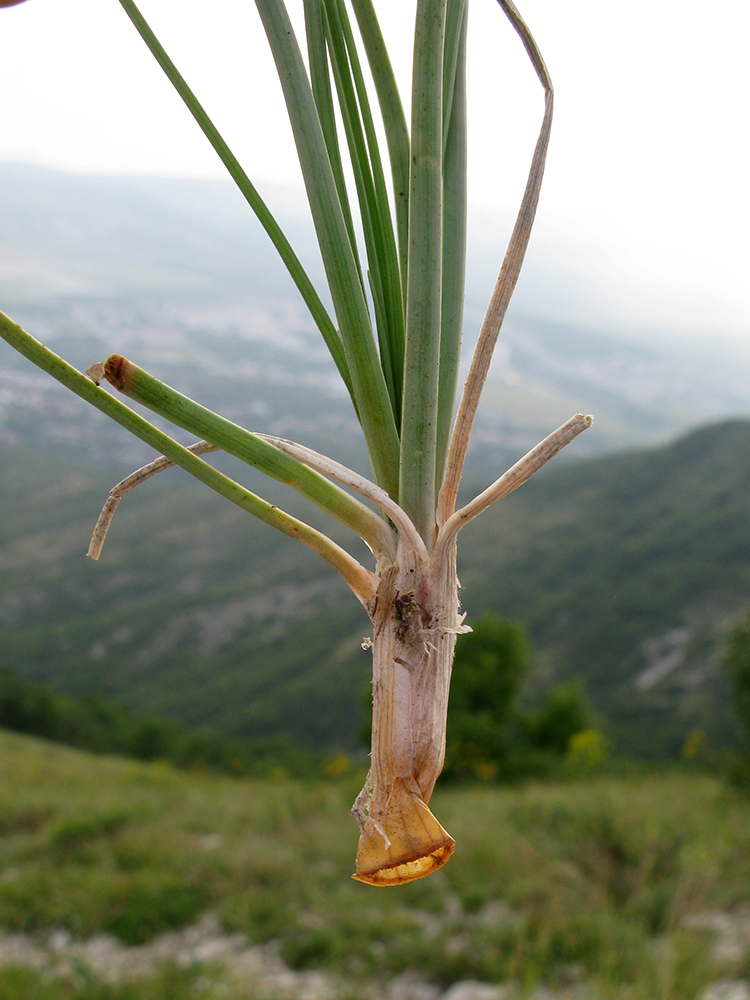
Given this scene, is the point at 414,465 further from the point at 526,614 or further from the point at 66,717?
the point at 526,614

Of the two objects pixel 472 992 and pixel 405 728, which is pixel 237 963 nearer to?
pixel 472 992

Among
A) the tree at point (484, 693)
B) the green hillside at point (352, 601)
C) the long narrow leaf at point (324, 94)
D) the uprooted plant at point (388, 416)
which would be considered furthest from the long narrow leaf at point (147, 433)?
the green hillside at point (352, 601)

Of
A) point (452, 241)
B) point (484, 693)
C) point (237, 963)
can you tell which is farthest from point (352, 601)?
point (452, 241)

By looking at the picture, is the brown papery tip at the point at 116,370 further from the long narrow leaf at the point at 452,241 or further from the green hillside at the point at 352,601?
the green hillside at the point at 352,601

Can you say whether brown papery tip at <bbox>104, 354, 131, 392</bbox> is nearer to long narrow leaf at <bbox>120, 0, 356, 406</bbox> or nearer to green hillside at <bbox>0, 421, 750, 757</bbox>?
long narrow leaf at <bbox>120, 0, 356, 406</bbox>

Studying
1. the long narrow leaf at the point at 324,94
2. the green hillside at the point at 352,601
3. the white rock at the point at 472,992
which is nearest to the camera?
the long narrow leaf at the point at 324,94

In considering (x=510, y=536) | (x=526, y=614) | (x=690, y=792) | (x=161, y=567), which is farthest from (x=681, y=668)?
(x=161, y=567)
